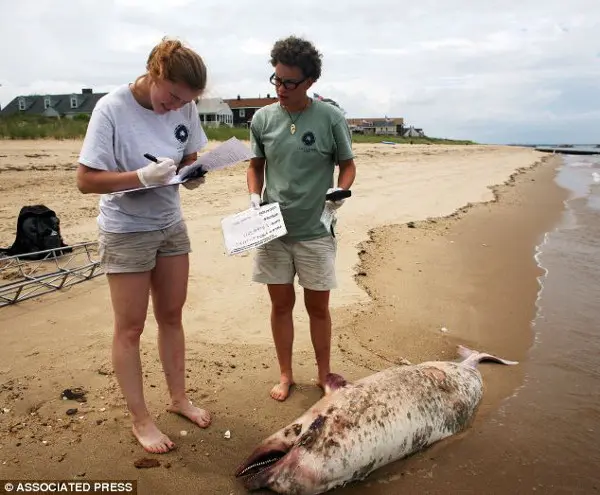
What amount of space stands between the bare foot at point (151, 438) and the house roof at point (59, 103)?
183ft

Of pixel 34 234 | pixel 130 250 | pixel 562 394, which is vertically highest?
pixel 130 250

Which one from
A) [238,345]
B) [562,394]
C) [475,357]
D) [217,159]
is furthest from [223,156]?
[562,394]

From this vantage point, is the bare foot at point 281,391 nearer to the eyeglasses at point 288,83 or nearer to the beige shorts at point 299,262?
the beige shorts at point 299,262

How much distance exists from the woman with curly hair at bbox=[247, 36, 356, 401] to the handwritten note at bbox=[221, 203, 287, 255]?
6.5 inches

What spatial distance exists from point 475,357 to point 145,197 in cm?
310

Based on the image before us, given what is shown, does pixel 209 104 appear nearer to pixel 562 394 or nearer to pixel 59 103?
pixel 562 394

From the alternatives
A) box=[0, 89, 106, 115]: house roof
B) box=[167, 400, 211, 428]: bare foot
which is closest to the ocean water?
box=[167, 400, 211, 428]: bare foot

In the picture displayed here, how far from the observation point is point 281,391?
12.5ft

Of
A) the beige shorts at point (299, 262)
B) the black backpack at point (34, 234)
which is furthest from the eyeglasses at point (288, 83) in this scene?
the black backpack at point (34, 234)

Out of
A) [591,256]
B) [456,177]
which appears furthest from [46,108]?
[591,256]

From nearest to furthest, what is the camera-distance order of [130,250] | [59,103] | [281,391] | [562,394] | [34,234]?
[130,250]
[281,391]
[562,394]
[34,234]
[59,103]

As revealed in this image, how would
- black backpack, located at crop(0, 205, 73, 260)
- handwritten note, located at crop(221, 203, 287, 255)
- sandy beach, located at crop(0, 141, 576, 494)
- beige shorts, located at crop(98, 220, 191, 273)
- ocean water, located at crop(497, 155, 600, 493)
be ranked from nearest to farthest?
beige shorts, located at crop(98, 220, 191, 273) < sandy beach, located at crop(0, 141, 576, 494) < ocean water, located at crop(497, 155, 600, 493) < handwritten note, located at crop(221, 203, 287, 255) < black backpack, located at crop(0, 205, 73, 260)

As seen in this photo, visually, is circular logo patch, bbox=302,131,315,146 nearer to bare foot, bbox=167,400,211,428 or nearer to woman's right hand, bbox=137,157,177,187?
woman's right hand, bbox=137,157,177,187

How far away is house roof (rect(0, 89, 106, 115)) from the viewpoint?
5397cm
